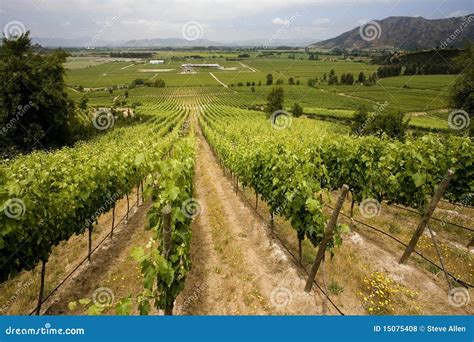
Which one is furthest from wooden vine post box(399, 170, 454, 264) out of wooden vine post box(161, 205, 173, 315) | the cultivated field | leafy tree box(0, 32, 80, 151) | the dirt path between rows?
leafy tree box(0, 32, 80, 151)

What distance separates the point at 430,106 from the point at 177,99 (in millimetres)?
75089

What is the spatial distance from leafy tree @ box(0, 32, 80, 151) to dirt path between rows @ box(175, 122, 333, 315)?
1066 inches

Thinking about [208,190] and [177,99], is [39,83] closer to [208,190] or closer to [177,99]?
[208,190]

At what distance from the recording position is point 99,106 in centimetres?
7381

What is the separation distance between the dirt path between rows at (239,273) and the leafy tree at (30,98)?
27.1 metres

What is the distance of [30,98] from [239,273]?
Result: 32527mm

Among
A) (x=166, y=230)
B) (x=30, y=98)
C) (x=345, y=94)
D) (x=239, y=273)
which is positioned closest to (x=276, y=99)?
(x=345, y=94)

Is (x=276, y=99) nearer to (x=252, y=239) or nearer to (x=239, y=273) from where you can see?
(x=252, y=239)

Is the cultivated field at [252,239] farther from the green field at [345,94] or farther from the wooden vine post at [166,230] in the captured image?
the green field at [345,94]

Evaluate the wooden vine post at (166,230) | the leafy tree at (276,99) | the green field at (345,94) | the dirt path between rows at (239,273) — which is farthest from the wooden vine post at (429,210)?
the leafy tree at (276,99)

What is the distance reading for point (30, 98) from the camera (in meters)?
30.1

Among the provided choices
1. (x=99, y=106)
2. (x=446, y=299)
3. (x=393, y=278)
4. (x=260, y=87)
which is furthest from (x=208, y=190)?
(x=260, y=87)

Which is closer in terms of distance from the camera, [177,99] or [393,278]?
[393,278]

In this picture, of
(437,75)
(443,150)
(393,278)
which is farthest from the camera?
(437,75)
